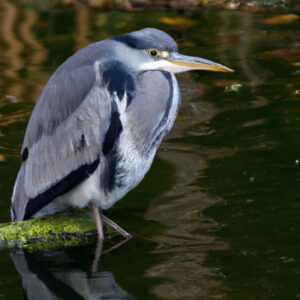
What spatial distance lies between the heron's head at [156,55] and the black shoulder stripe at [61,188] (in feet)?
2.24

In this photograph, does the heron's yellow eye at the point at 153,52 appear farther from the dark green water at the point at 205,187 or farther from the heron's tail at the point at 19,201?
the heron's tail at the point at 19,201

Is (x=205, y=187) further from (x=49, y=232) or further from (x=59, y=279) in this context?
(x=59, y=279)

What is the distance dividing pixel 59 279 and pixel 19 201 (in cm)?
86

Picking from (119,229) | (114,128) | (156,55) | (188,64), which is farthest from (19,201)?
(188,64)

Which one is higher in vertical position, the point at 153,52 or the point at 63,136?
the point at 153,52

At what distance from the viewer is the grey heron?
21.0ft

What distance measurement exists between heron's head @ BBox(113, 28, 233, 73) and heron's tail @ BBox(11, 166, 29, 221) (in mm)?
1040

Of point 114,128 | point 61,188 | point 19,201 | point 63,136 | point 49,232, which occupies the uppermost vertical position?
point 114,128

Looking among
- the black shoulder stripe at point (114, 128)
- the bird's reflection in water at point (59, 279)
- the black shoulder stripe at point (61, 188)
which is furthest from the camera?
the black shoulder stripe at point (61, 188)

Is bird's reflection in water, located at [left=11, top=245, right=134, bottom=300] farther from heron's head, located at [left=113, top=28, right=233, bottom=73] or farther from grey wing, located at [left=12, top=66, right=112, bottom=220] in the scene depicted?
heron's head, located at [left=113, top=28, right=233, bottom=73]

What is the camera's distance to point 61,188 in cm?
654

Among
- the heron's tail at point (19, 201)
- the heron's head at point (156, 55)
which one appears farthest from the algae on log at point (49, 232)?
the heron's head at point (156, 55)

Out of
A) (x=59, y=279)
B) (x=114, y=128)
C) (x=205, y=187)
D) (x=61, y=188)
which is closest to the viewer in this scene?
(x=59, y=279)

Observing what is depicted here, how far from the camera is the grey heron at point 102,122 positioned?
641 cm
